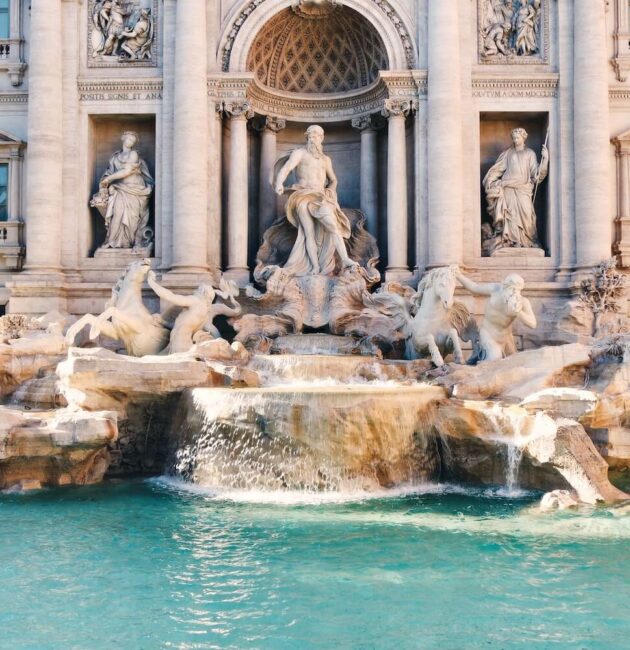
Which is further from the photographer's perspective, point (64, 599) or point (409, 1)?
point (409, 1)

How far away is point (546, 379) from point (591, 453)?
69.8 inches

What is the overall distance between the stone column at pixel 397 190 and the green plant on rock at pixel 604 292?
143 inches

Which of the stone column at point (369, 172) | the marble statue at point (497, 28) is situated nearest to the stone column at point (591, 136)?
the marble statue at point (497, 28)

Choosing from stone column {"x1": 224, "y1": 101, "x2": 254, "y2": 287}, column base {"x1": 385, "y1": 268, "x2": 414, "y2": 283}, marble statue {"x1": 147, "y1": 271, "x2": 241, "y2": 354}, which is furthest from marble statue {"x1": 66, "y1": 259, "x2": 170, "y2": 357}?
column base {"x1": 385, "y1": 268, "x2": 414, "y2": 283}

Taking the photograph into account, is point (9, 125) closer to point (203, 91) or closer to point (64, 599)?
point (203, 91)

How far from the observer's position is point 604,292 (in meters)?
15.2

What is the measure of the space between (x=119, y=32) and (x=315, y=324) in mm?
7800

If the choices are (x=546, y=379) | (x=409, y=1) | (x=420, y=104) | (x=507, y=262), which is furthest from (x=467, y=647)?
(x=409, y=1)

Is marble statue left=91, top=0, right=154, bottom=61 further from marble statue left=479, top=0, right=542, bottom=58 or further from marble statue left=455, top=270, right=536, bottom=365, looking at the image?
marble statue left=455, top=270, right=536, bottom=365

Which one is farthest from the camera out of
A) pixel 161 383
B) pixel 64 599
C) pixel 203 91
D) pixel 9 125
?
pixel 9 125

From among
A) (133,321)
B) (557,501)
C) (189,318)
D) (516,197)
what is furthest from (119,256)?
(557,501)

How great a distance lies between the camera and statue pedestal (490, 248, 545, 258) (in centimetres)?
1650

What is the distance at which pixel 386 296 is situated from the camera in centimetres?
1441

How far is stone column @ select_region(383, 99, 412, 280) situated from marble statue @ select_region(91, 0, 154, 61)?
17.7ft
